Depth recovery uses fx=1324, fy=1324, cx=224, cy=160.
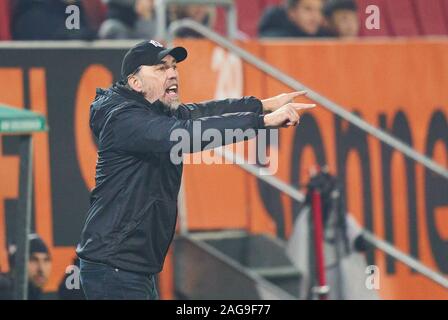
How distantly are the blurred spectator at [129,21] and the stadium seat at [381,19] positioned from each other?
2.26 m

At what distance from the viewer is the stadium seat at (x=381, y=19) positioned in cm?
1152

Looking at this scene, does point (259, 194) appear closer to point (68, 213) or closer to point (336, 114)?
point (336, 114)

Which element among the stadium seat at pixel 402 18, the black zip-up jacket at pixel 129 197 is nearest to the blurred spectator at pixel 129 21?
the stadium seat at pixel 402 18

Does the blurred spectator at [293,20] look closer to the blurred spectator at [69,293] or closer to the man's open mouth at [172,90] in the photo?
the blurred spectator at [69,293]

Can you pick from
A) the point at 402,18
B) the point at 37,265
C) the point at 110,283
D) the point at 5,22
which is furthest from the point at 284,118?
the point at 402,18

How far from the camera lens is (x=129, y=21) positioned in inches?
391

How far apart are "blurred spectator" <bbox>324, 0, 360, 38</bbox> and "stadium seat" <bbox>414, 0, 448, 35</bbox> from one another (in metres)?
1.25

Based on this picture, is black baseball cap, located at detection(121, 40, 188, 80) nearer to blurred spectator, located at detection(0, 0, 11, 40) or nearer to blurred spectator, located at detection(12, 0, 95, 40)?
blurred spectator, located at detection(12, 0, 95, 40)

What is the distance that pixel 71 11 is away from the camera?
962 centimetres

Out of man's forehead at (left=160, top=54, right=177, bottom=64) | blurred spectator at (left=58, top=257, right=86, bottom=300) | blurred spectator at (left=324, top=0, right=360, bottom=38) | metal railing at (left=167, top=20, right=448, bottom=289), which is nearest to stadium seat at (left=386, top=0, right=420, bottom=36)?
blurred spectator at (left=324, top=0, right=360, bottom=38)

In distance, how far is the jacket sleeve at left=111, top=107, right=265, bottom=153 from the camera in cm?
613

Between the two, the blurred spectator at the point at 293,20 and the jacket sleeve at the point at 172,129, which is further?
the blurred spectator at the point at 293,20

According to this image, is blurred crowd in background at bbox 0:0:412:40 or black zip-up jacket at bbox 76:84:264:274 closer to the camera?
black zip-up jacket at bbox 76:84:264:274
